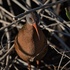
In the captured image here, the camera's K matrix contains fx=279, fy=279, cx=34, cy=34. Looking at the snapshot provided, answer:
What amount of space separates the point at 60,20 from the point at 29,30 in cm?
30

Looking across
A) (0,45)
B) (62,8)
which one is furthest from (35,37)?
(62,8)

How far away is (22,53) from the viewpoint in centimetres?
182

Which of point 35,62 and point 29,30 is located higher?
point 29,30

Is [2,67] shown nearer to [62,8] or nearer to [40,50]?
[40,50]

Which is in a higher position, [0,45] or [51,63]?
[0,45]

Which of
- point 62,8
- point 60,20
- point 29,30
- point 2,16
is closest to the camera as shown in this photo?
point 29,30

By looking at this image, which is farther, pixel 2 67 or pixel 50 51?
pixel 50 51

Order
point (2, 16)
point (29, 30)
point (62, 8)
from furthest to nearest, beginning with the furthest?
point (62, 8) → point (2, 16) → point (29, 30)

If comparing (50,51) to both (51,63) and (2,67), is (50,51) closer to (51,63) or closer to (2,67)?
(51,63)

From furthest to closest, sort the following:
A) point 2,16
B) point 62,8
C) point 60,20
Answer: point 62,8 → point 2,16 → point 60,20

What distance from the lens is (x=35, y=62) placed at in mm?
2141

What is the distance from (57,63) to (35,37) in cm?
47

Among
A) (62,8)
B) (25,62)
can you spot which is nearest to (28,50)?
(25,62)

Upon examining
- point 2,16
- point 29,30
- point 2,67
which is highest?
point 2,16
